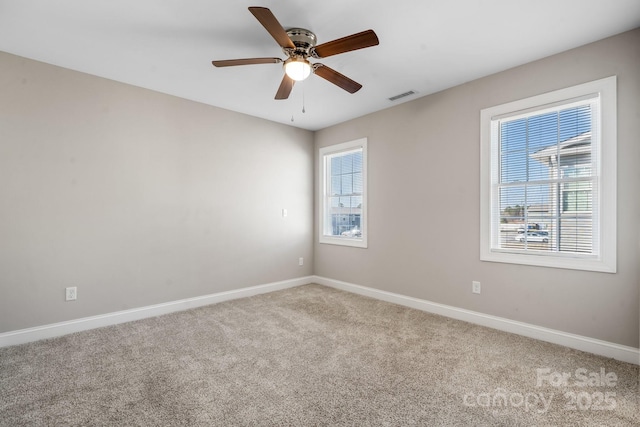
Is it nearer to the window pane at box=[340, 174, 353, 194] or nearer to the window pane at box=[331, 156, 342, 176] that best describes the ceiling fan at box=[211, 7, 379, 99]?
the window pane at box=[340, 174, 353, 194]

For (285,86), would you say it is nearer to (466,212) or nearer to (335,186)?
(466,212)

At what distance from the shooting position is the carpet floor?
1.81m

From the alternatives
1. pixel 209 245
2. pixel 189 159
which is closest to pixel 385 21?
pixel 189 159

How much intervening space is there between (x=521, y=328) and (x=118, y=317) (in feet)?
13.6

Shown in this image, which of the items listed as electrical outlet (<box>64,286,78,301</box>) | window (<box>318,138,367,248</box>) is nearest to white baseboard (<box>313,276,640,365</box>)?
window (<box>318,138,367,248</box>)

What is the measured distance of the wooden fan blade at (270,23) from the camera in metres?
1.70

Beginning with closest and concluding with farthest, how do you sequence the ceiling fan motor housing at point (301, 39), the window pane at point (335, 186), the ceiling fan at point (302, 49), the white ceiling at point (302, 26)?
1. the ceiling fan at point (302, 49)
2. the white ceiling at point (302, 26)
3. the ceiling fan motor housing at point (301, 39)
4. the window pane at point (335, 186)

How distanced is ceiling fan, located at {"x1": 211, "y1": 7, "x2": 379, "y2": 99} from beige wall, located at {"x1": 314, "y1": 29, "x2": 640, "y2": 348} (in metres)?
Answer: 1.50

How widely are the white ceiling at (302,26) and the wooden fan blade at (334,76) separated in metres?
0.30

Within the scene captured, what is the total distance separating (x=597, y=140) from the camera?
261 centimetres

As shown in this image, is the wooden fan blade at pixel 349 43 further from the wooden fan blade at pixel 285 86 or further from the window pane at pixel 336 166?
the window pane at pixel 336 166

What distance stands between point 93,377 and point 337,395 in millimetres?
1769

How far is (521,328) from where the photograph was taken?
9.73 ft

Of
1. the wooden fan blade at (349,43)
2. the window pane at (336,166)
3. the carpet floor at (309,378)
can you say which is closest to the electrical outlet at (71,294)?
the carpet floor at (309,378)
